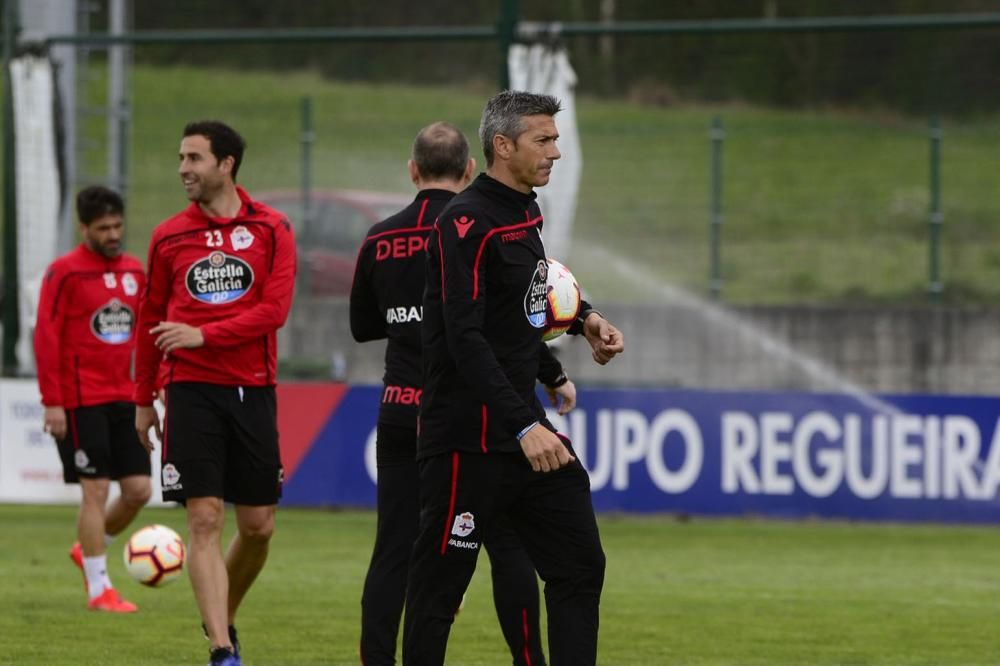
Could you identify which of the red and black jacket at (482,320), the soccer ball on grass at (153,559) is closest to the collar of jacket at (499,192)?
the red and black jacket at (482,320)

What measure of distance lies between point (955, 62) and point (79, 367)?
13.8 m

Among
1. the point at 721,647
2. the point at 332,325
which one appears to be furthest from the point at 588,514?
the point at 332,325

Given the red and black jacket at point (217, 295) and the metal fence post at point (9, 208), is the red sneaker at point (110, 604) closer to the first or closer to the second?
the red and black jacket at point (217, 295)

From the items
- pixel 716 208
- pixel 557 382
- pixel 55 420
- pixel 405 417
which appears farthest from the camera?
pixel 716 208

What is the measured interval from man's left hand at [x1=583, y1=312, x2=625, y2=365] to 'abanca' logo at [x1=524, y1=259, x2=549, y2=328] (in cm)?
25

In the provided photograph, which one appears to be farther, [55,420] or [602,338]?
[55,420]

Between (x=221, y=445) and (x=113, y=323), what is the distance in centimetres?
289

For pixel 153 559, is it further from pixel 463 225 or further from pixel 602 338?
pixel 463 225

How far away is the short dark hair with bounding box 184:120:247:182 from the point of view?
24.9 ft

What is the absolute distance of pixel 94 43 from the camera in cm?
1550

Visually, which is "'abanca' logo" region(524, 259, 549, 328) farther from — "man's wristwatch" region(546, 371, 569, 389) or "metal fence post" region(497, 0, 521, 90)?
"metal fence post" region(497, 0, 521, 90)

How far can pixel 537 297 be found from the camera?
19.7ft

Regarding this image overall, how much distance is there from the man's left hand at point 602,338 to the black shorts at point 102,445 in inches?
175

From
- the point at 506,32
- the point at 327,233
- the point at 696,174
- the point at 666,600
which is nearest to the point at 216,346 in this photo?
the point at 666,600
